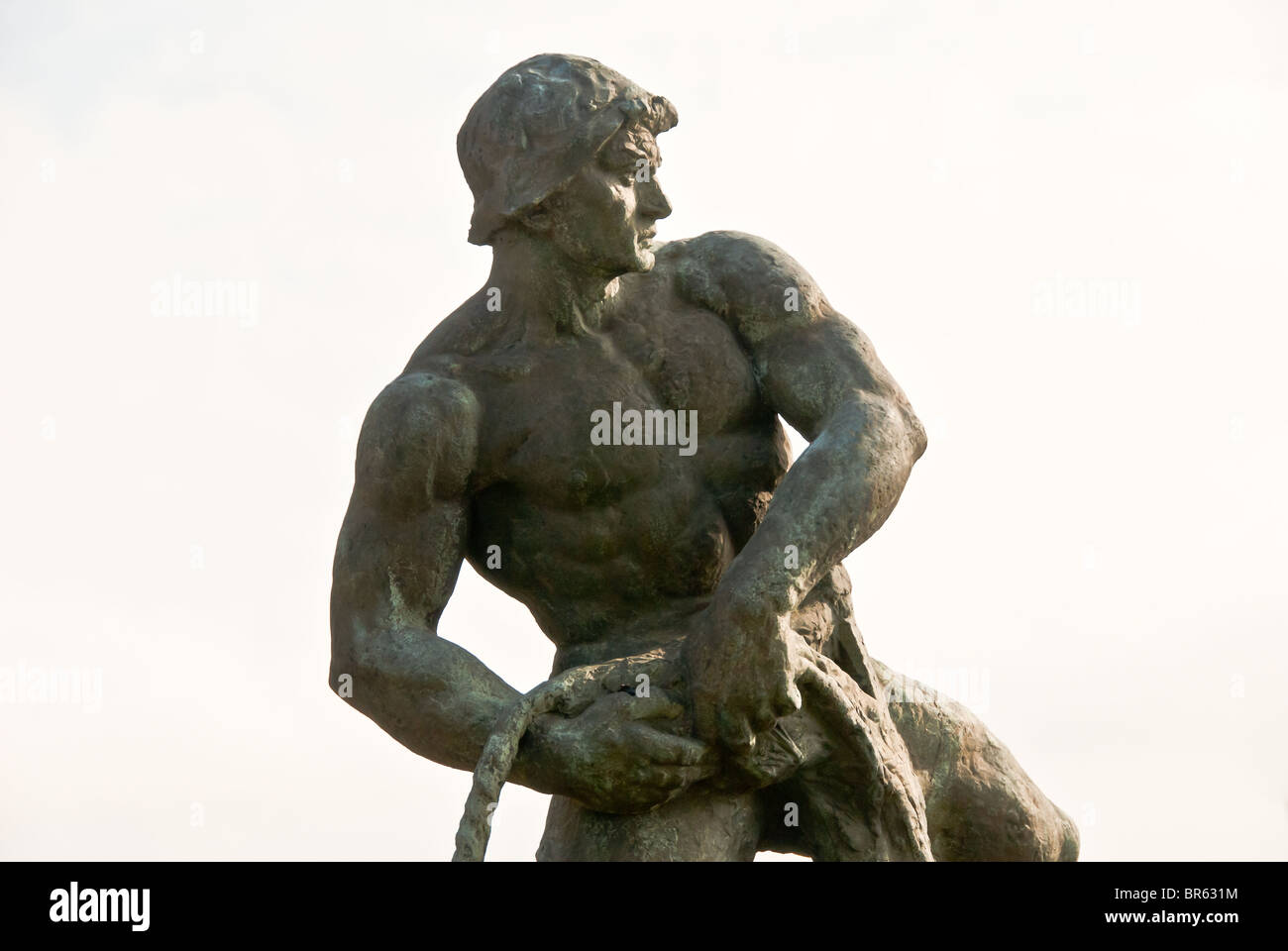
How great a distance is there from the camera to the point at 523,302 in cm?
830

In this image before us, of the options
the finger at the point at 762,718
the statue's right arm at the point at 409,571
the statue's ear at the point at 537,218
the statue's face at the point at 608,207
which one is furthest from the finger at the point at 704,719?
the statue's ear at the point at 537,218

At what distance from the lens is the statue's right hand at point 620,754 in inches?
301

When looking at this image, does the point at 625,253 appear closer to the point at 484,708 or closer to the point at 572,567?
the point at 572,567

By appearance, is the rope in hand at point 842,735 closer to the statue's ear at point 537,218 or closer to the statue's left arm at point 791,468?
the statue's left arm at point 791,468

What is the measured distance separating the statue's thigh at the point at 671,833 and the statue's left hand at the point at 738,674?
328mm

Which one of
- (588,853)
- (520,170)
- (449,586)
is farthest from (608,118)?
(588,853)

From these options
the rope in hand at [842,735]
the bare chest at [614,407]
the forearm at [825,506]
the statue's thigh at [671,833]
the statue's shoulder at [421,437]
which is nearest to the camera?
the rope in hand at [842,735]

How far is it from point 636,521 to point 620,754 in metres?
0.93

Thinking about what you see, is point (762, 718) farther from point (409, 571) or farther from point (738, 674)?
point (409, 571)

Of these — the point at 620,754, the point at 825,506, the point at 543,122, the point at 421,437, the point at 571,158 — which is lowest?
the point at 620,754

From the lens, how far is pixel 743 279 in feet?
27.6

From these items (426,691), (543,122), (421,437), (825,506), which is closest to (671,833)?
(426,691)

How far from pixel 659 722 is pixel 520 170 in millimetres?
1924

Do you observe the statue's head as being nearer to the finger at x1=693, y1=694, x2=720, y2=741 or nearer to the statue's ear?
the statue's ear
